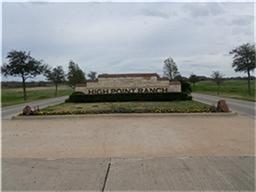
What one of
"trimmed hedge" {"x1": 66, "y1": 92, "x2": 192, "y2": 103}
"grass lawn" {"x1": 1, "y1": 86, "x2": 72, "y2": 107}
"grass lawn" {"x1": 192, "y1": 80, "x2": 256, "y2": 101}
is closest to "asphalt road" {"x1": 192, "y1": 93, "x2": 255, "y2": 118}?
"trimmed hedge" {"x1": 66, "y1": 92, "x2": 192, "y2": 103}

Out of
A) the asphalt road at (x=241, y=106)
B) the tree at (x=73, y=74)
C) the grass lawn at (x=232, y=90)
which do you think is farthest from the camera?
the tree at (x=73, y=74)

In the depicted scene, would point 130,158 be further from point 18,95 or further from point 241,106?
point 18,95

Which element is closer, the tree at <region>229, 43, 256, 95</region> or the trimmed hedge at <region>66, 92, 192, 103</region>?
the trimmed hedge at <region>66, 92, 192, 103</region>

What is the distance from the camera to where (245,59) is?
41.0 m

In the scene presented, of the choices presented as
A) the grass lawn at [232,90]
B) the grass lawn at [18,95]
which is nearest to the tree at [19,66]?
the grass lawn at [18,95]

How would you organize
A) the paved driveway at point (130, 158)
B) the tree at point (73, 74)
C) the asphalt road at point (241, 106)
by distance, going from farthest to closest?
the tree at point (73, 74), the asphalt road at point (241, 106), the paved driveway at point (130, 158)

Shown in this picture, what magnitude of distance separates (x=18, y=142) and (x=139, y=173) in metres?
4.76

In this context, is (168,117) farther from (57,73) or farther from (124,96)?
(57,73)

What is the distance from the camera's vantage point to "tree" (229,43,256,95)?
4059 centimetres

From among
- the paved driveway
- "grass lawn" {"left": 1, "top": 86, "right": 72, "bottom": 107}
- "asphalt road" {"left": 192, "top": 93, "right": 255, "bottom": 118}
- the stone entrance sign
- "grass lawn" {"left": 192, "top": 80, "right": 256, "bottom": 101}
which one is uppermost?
the stone entrance sign

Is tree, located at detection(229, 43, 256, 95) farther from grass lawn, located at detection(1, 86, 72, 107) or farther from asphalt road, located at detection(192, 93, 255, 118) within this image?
grass lawn, located at detection(1, 86, 72, 107)

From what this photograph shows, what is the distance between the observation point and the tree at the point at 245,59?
40.6 meters

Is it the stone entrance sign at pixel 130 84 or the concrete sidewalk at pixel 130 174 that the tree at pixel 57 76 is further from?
the concrete sidewalk at pixel 130 174

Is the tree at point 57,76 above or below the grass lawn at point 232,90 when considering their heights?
above
